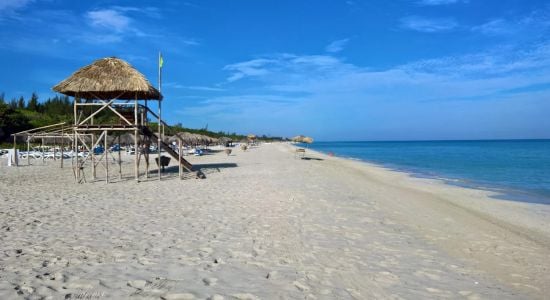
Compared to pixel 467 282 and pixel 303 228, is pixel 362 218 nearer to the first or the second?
pixel 303 228

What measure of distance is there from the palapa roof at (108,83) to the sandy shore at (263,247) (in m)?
4.36

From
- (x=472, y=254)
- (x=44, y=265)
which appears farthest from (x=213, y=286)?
(x=472, y=254)

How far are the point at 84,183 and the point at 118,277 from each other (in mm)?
10126

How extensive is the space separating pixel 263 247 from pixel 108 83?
1037 centimetres

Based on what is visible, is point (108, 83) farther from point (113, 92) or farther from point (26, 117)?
point (26, 117)

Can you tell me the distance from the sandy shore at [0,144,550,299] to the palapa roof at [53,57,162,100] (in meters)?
4.36

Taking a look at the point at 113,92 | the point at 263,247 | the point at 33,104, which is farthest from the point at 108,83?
the point at 33,104

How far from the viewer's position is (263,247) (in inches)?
214

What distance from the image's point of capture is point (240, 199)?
380 inches

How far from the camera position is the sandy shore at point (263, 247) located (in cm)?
393

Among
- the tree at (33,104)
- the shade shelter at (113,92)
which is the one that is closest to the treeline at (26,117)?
the tree at (33,104)

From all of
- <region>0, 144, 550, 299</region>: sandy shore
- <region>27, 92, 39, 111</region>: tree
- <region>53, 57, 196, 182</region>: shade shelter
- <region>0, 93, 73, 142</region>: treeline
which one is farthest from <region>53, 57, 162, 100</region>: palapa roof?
<region>27, 92, 39, 111</region>: tree

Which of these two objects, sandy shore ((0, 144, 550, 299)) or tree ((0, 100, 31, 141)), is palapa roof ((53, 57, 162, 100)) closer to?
sandy shore ((0, 144, 550, 299))

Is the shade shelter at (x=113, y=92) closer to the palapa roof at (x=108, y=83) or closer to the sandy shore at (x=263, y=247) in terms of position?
the palapa roof at (x=108, y=83)
